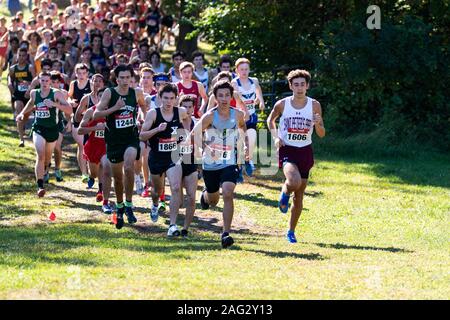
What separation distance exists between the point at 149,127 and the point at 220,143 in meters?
1.10

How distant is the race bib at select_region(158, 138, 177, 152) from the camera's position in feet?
44.7

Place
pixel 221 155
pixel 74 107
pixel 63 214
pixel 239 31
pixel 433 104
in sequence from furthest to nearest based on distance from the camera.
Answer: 1. pixel 239 31
2. pixel 433 104
3. pixel 74 107
4. pixel 63 214
5. pixel 221 155

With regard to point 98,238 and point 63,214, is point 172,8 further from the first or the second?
point 98,238

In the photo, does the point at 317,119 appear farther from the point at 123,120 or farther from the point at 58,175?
the point at 58,175

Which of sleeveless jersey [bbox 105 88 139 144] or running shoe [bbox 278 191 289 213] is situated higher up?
sleeveless jersey [bbox 105 88 139 144]

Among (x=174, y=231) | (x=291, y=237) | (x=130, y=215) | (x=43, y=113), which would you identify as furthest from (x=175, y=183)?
(x=43, y=113)

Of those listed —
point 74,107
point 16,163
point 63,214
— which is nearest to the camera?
point 63,214

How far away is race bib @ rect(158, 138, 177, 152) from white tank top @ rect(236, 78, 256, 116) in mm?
4215

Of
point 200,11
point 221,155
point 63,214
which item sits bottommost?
point 63,214

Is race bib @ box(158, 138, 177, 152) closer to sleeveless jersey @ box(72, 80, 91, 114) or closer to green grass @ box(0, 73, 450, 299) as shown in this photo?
green grass @ box(0, 73, 450, 299)

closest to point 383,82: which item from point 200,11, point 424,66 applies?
point 424,66

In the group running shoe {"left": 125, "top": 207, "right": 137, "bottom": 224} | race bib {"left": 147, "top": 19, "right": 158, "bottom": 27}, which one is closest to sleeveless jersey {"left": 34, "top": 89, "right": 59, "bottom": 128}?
running shoe {"left": 125, "top": 207, "right": 137, "bottom": 224}

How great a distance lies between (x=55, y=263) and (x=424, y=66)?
13.2 meters

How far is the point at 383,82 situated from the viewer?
23.5 metres
